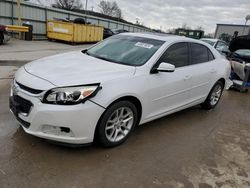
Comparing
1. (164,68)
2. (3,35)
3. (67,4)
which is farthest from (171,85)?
(67,4)

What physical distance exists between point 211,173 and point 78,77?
6.75 ft

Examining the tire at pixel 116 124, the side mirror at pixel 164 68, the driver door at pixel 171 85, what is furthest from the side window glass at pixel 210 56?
the tire at pixel 116 124

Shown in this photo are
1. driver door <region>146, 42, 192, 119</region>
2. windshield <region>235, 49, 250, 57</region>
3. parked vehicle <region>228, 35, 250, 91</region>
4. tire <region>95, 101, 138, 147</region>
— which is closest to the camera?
tire <region>95, 101, 138, 147</region>

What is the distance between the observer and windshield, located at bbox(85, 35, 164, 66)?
3.71m

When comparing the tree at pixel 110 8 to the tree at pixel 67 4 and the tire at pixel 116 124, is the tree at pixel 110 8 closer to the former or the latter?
the tree at pixel 67 4

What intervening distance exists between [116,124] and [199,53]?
7.90 ft

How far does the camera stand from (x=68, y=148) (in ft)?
10.6

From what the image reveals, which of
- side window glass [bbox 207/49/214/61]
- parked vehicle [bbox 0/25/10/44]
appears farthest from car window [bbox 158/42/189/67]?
parked vehicle [bbox 0/25/10/44]

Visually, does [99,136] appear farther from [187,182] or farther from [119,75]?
[187,182]

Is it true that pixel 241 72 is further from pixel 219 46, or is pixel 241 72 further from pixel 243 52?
pixel 219 46

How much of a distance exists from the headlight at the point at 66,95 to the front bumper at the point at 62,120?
0.16 ft

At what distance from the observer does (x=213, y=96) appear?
537 centimetres

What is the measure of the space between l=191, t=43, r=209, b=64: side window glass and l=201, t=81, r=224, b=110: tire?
0.74 m

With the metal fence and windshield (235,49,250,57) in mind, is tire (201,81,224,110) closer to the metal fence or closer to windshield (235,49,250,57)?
windshield (235,49,250,57)
